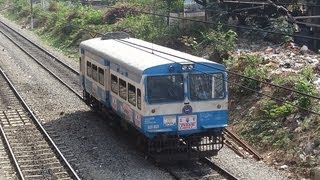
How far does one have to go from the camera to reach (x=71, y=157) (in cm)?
1628

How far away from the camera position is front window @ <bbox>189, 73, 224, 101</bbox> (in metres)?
14.9

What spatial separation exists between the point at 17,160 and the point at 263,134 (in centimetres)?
714

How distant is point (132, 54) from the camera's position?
661 inches

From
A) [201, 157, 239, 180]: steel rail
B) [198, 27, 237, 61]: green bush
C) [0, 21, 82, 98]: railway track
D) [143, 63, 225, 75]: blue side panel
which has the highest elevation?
[143, 63, 225, 75]: blue side panel

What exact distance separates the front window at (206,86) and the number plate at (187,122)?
19.6 inches

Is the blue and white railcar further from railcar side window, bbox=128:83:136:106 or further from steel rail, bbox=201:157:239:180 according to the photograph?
steel rail, bbox=201:157:239:180

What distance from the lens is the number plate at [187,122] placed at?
48.4 feet

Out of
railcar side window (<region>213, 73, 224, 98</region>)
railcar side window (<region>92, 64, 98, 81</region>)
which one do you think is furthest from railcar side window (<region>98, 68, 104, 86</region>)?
railcar side window (<region>213, 73, 224, 98</region>)

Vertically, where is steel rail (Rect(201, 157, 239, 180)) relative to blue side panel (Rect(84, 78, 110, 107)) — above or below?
below

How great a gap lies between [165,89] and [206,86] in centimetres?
112

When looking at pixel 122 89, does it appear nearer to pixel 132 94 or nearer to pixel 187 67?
pixel 132 94

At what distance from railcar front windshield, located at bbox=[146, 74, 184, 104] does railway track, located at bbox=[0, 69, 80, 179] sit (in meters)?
2.79

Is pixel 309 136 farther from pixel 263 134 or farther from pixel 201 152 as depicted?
pixel 201 152

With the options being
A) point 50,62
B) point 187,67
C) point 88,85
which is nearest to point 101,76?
point 88,85
